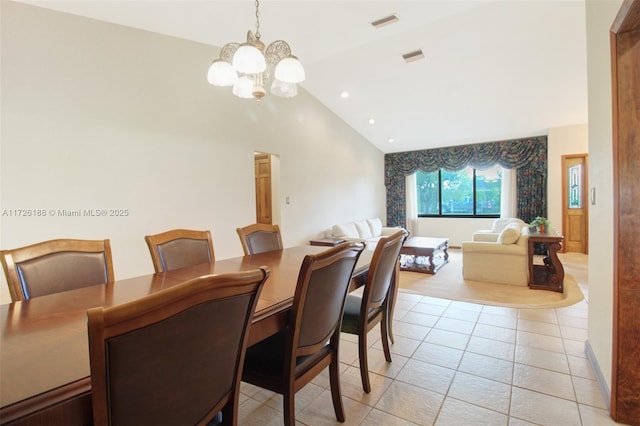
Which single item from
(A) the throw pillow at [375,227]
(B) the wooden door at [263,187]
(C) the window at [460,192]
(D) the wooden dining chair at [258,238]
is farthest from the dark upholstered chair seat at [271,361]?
(C) the window at [460,192]

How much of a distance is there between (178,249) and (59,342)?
1.14 meters

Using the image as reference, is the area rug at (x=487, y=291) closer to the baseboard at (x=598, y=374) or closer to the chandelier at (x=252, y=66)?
the baseboard at (x=598, y=374)

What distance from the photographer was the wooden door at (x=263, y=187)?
475 cm

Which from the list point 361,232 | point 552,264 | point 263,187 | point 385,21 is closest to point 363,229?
point 361,232

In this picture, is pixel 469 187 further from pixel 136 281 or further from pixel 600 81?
pixel 136 281

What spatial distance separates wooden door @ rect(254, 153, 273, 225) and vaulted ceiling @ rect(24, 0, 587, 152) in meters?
1.39

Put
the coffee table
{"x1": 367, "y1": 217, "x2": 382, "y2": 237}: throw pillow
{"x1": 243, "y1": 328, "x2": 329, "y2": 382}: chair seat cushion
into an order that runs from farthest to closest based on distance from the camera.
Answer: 1. {"x1": 367, "y1": 217, "x2": 382, "y2": 237}: throw pillow
2. the coffee table
3. {"x1": 243, "y1": 328, "x2": 329, "y2": 382}: chair seat cushion

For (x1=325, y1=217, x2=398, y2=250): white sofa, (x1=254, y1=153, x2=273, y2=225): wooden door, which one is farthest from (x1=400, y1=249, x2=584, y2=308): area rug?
(x1=254, y1=153, x2=273, y2=225): wooden door

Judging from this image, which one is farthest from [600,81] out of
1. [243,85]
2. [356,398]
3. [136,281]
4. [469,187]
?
[469,187]

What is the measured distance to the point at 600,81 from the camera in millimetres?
1763

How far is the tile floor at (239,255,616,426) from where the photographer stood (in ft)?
5.25

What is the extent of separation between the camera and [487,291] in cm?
→ 371

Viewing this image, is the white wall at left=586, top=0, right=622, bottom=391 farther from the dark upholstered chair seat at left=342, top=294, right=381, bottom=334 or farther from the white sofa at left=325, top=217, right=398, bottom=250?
the white sofa at left=325, top=217, right=398, bottom=250

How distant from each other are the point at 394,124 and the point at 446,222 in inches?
110
